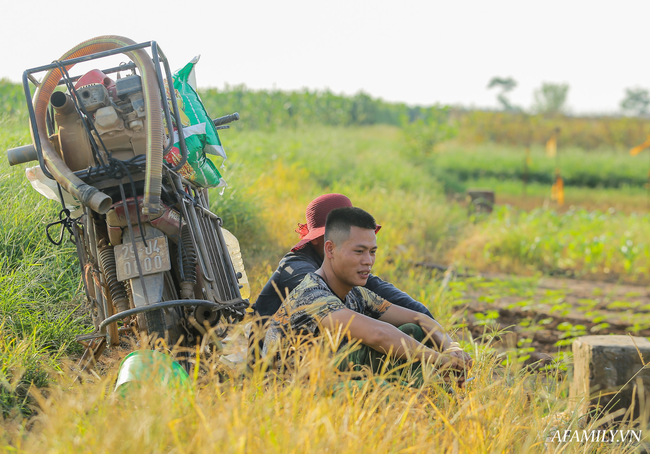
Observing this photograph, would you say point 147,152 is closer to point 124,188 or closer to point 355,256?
point 124,188

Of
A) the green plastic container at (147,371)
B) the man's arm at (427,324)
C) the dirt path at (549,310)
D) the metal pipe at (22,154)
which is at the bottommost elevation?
the dirt path at (549,310)

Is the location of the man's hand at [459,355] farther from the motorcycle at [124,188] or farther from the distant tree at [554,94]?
the distant tree at [554,94]

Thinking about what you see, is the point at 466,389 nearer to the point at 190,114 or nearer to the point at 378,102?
the point at 190,114

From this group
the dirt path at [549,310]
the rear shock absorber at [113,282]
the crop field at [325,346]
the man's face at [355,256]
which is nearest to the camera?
the crop field at [325,346]

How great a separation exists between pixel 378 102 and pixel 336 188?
29.2 metres

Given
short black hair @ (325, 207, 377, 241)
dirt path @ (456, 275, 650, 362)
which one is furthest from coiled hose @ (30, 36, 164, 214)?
dirt path @ (456, 275, 650, 362)

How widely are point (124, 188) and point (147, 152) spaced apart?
0.33 m

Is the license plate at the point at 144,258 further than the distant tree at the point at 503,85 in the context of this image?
No

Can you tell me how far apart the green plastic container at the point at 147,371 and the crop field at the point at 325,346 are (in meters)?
0.05

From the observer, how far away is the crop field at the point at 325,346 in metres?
1.75

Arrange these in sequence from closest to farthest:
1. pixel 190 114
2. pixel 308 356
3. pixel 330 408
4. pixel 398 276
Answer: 1. pixel 330 408
2. pixel 308 356
3. pixel 190 114
4. pixel 398 276

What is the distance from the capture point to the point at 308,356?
7.18 feet

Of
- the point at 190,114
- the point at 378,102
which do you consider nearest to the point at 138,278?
the point at 190,114

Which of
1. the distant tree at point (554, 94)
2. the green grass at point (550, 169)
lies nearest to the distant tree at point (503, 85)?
the distant tree at point (554, 94)
